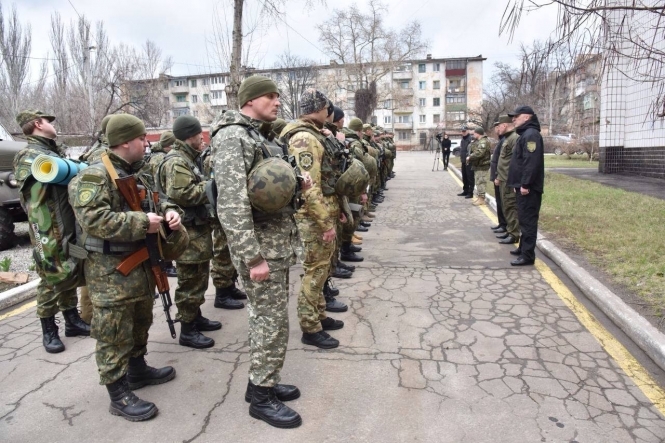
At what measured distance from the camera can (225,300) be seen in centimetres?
472

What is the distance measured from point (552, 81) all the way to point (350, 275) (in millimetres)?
3252

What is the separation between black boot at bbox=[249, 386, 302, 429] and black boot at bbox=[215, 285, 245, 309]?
6.44 ft

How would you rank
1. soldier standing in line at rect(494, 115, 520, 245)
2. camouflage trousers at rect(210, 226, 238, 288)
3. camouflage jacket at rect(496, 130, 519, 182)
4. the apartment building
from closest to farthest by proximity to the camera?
camouflage trousers at rect(210, 226, 238, 288)
soldier standing in line at rect(494, 115, 520, 245)
camouflage jacket at rect(496, 130, 519, 182)
the apartment building

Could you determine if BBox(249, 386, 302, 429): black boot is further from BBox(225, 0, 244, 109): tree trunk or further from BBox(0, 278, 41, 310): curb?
BBox(225, 0, 244, 109): tree trunk

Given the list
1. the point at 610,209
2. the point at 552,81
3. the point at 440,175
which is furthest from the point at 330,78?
the point at 552,81

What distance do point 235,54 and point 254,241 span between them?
32.9ft

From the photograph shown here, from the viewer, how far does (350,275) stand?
18.5ft

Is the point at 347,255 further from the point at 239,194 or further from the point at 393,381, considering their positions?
the point at 239,194

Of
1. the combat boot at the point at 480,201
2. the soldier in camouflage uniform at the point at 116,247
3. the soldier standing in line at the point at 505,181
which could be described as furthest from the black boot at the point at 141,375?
the combat boot at the point at 480,201

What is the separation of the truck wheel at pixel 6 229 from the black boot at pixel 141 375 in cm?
541

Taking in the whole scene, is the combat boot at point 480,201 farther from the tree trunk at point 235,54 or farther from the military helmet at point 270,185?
the military helmet at point 270,185

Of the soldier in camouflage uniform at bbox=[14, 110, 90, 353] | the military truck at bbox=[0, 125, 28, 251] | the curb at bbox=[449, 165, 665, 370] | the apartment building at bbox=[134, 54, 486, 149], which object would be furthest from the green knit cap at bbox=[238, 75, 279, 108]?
the apartment building at bbox=[134, 54, 486, 149]

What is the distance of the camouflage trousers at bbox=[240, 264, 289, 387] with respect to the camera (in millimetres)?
2672

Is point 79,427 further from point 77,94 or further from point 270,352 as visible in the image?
point 77,94
